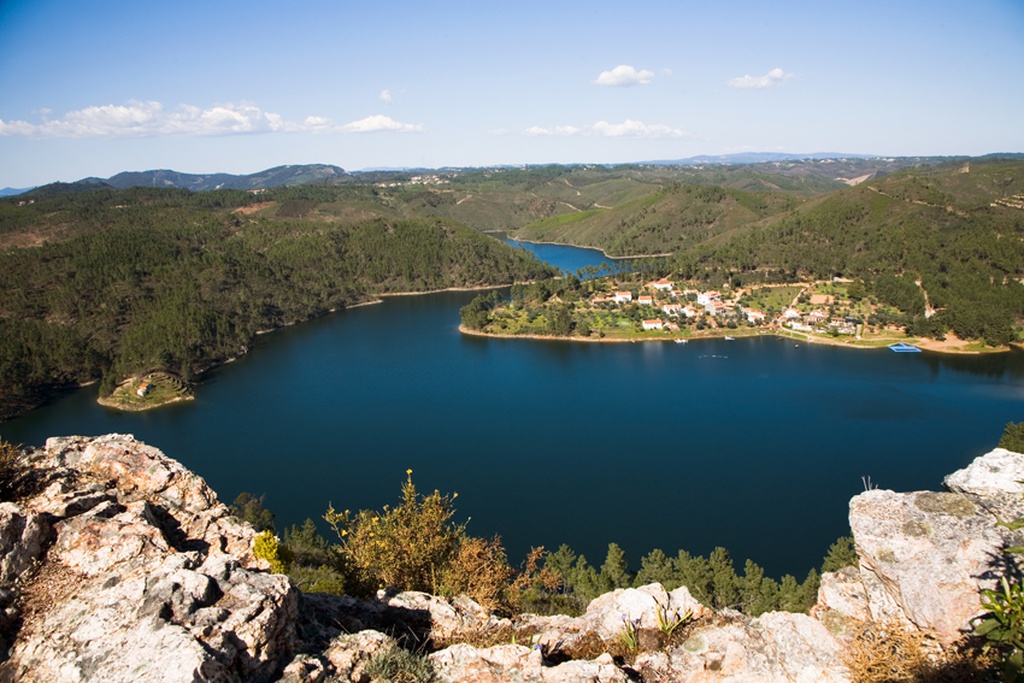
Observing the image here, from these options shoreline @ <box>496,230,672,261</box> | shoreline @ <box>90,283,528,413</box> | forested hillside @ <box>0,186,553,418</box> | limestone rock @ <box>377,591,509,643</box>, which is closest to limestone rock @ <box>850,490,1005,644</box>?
limestone rock @ <box>377,591,509,643</box>

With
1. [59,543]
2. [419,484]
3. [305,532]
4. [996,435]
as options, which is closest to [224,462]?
[419,484]

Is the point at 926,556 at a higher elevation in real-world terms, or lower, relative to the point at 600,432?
higher

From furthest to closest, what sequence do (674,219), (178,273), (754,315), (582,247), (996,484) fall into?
(582,247) < (674,219) < (178,273) < (754,315) < (996,484)

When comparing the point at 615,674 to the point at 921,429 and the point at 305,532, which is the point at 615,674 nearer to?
the point at 305,532

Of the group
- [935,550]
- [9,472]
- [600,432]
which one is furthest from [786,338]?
[9,472]

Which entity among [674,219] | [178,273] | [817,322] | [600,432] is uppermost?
[674,219]

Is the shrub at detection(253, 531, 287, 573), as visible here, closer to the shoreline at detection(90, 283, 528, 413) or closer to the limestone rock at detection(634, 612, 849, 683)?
the limestone rock at detection(634, 612, 849, 683)

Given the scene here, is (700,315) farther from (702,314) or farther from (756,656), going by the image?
(756,656)
